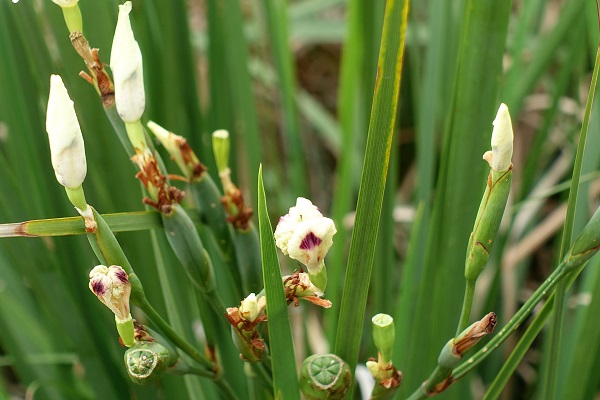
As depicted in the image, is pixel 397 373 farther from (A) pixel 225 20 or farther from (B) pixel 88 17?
(A) pixel 225 20

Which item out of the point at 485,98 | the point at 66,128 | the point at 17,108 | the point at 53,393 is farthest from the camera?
the point at 53,393

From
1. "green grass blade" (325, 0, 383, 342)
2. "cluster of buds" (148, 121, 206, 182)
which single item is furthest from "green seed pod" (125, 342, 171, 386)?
"green grass blade" (325, 0, 383, 342)

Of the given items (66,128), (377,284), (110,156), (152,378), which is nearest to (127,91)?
(66,128)

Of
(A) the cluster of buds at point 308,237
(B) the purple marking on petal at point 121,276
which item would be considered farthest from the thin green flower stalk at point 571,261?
(B) the purple marking on petal at point 121,276

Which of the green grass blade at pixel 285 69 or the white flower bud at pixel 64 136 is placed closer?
the white flower bud at pixel 64 136

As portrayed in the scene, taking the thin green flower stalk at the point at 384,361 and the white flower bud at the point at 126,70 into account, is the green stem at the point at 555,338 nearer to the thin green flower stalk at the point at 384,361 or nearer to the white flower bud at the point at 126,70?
the thin green flower stalk at the point at 384,361

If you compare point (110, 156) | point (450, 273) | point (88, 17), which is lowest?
point (450, 273)

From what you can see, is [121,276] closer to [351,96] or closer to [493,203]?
[493,203]
